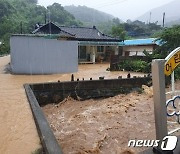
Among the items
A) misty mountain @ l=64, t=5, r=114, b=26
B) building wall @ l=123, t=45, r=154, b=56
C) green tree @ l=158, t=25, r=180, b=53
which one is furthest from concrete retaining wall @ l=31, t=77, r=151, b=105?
misty mountain @ l=64, t=5, r=114, b=26

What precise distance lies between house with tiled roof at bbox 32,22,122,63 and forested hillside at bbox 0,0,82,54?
1459cm

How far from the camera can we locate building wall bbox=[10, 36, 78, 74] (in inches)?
618

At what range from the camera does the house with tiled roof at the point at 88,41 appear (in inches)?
1014

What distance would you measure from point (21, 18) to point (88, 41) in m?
39.7

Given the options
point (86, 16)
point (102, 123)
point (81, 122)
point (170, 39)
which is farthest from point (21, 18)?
point (86, 16)

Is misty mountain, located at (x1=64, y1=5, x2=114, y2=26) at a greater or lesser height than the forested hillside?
greater

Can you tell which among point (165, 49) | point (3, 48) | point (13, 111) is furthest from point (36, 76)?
point (3, 48)

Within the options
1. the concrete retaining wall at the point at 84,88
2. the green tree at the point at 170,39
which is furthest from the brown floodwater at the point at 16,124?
the green tree at the point at 170,39

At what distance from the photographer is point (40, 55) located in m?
16.1

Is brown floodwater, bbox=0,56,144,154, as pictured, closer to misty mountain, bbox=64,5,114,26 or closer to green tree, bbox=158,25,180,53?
green tree, bbox=158,25,180,53

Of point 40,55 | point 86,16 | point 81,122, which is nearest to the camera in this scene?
point 81,122

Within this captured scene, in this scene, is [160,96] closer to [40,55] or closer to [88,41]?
[40,55]

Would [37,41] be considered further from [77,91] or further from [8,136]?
[8,136]

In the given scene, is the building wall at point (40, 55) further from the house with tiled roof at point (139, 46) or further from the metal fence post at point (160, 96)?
the metal fence post at point (160, 96)
